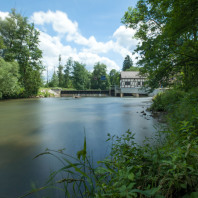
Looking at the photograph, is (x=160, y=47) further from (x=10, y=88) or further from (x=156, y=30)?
(x=10, y=88)

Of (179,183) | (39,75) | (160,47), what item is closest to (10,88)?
(39,75)

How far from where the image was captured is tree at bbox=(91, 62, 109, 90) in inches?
1885

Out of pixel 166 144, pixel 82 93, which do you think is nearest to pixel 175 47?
pixel 166 144

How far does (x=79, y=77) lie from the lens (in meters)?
48.1

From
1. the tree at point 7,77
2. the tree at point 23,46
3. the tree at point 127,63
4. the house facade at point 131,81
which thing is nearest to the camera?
the tree at point 7,77

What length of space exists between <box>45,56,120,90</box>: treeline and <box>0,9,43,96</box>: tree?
19031mm

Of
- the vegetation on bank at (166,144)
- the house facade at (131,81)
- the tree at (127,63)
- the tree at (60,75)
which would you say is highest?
the tree at (127,63)

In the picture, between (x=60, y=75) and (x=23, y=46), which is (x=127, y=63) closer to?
(x=60, y=75)

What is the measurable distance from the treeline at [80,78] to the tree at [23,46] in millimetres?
19031

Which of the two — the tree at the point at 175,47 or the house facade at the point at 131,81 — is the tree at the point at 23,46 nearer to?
the house facade at the point at 131,81

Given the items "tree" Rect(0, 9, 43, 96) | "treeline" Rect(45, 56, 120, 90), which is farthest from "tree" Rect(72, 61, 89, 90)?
"tree" Rect(0, 9, 43, 96)

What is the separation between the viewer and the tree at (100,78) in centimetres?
4788

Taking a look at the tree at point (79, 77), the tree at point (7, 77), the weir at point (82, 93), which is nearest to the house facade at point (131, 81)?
the weir at point (82, 93)

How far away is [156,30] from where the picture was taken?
1102 centimetres
